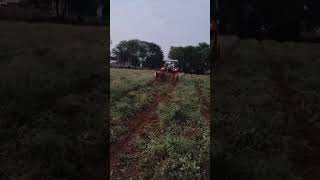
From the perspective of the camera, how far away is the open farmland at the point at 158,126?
820 cm

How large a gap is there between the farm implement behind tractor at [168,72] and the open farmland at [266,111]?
0.74 m

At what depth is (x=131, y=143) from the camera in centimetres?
880

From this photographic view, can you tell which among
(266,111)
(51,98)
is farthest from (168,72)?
(51,98)

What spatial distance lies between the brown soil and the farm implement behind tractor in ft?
0.61

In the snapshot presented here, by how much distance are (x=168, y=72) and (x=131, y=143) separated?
1.51m

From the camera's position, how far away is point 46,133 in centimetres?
890

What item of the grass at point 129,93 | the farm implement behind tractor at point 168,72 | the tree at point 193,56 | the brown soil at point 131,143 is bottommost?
the brown soil at point 131,143

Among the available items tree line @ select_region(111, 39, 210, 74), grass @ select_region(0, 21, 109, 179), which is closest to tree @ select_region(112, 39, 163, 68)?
tree line @ select_region(111, 39, 210, 74)

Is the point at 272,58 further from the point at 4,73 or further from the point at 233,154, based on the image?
the point at 4,73

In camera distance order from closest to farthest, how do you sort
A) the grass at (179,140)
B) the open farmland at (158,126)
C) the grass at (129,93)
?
1. the grass at (179,140)
2. the open farmland at (158,126)
3. the grass at (129,93)

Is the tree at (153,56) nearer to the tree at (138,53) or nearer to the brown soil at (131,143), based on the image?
the tree at (138,53)

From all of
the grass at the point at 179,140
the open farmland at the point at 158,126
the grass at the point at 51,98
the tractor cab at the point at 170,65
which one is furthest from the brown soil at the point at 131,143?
the tractor cab at the point at 170,65

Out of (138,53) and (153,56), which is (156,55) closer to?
(153,56)

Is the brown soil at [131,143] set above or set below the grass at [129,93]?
below
